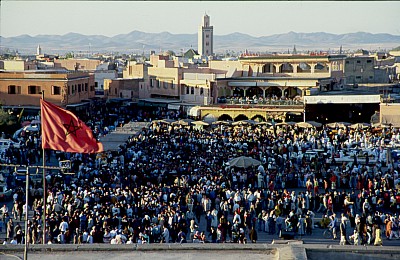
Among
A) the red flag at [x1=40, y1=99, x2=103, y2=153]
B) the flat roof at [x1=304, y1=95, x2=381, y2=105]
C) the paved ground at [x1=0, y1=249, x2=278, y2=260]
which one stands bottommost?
the flat roof at [x1=304, y1=95, x2=381, y2=105]

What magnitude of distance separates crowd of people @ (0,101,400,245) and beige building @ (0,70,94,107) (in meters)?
16.9

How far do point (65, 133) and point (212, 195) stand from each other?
412 inches

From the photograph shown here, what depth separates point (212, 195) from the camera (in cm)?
2348

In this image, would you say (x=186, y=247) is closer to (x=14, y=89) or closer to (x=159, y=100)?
(x=14, y=89)

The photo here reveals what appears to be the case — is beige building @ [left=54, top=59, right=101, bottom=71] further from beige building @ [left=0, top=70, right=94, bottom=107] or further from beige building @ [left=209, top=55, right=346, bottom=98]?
beige building @ [left=0, top=70, right=94, bottom=107]

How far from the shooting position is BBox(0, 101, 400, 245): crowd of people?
64.3 ft

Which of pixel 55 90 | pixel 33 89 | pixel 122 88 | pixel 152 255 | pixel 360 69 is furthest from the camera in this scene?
pixel 360 69

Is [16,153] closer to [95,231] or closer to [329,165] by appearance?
[329,165]

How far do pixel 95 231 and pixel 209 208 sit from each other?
4.68m

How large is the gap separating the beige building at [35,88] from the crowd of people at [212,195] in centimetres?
1694

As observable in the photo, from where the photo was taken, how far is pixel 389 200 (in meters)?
23.3

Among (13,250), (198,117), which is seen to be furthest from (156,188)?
(198,117)

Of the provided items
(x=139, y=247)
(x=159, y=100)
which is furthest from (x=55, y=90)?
(x=139, y=247)

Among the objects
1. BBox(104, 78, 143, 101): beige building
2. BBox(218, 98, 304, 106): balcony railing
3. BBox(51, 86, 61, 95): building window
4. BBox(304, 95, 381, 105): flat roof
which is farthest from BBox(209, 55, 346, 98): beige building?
BBox(51, 86, 61, 95): building window
